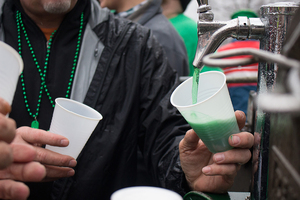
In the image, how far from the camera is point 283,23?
2.82 ft

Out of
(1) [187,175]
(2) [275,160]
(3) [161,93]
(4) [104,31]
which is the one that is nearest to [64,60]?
(4) [104,31]

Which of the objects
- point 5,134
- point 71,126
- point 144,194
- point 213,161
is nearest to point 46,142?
point 71,126

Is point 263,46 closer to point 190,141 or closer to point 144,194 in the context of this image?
point 190,141

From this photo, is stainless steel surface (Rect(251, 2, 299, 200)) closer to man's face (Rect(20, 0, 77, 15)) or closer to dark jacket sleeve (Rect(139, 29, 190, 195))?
dark jacket sleeve (Rect(139, 29, 190, 195))

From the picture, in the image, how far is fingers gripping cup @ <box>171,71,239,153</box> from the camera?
854 mm

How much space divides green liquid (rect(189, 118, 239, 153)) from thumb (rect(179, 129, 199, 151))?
137 mm

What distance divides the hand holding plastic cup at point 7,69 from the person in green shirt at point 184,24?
2.03 metres

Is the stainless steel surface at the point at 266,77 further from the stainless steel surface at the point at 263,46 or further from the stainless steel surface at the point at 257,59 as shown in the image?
the stainless steel surface at the point at 257,59

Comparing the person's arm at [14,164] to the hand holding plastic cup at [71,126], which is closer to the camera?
the person's arm at [14,164]

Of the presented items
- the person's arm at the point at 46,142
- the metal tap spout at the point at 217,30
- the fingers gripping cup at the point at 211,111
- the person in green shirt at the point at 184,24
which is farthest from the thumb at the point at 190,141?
the person in green shirt at the point at 184,24

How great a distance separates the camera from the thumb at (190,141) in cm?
112

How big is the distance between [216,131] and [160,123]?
61 cm

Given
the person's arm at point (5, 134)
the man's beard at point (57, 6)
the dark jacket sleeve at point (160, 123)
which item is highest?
the man's beard at point (57, 6)

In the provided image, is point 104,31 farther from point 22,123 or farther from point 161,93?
point 22,123
